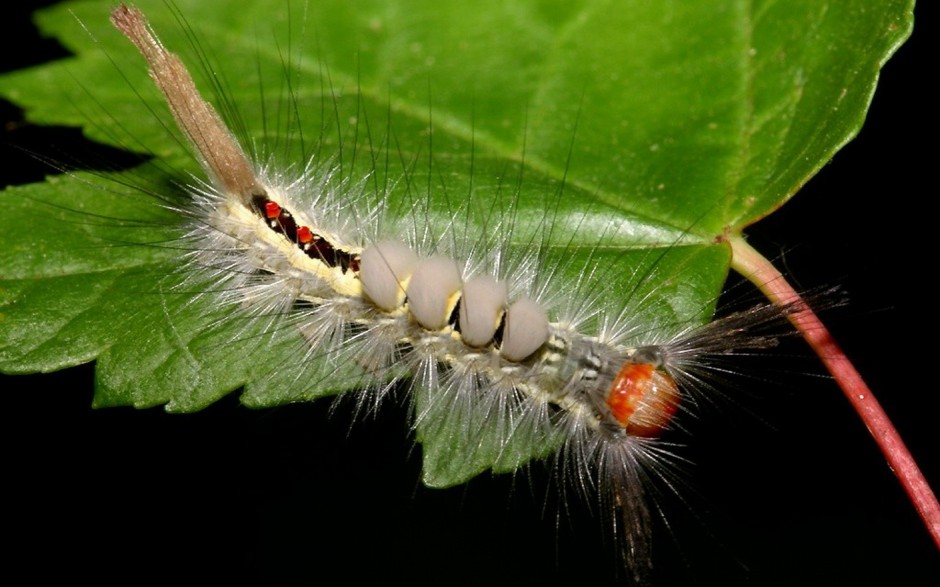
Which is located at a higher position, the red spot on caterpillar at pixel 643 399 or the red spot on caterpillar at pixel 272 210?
the red spot on caterpillar at pixel 272 210

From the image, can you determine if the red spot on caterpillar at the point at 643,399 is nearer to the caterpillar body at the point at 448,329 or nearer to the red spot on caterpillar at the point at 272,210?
the caterpillar body at the point at 448,329

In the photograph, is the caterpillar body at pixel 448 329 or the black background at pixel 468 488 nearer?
the caterpillar body at pixel 448 329

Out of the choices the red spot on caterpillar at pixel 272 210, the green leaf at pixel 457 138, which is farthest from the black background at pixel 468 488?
the red spot on caterpillar at pixel 272 210

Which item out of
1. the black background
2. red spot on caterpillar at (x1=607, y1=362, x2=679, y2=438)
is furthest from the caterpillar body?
the black background

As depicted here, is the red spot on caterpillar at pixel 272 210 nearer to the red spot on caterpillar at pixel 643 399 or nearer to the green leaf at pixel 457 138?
the green leaf at pixel 457 138

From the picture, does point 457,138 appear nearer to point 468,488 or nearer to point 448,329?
point 448,329

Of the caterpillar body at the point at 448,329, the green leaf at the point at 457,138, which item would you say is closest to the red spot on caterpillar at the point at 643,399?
the caterpillar body at the point at 448,329

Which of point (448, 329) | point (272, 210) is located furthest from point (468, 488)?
point (272, 210)
